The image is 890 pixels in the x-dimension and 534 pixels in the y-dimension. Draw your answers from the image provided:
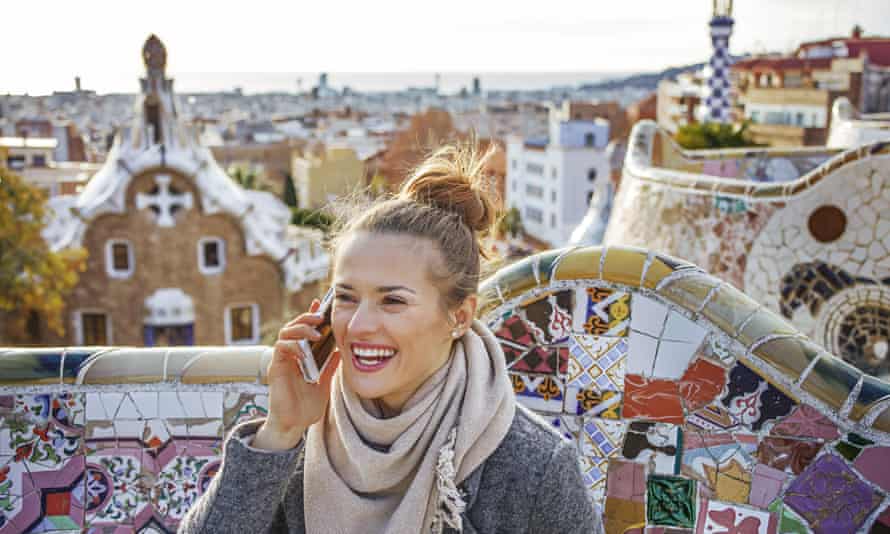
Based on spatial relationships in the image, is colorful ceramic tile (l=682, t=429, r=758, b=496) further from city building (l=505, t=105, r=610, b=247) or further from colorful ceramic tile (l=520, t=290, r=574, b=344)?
city building (l=505, t=105, r=610, b=247)

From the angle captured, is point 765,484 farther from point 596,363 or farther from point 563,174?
point 563,174

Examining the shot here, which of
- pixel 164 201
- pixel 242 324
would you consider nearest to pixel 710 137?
pixel 242 324

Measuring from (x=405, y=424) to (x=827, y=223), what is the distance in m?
4.03

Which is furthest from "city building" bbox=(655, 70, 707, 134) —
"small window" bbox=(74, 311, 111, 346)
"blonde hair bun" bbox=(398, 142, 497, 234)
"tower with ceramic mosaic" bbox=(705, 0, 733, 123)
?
"blonde hair bun" bbox=(398, 142, 497, 234)

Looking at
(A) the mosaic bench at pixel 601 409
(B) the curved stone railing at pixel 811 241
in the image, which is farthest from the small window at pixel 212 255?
(A) the mosaic bench at pixel 601 409

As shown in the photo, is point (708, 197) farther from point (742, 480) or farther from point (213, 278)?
point (213, 278)

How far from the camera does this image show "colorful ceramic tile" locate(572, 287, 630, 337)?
110 inches

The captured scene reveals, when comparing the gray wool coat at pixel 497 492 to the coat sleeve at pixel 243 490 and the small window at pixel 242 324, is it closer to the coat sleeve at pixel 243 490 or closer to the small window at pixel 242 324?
the coat sleeve at pixel 243 490

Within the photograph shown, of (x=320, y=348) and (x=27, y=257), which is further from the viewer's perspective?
(x=27, y=257)

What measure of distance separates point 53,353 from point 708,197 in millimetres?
4260

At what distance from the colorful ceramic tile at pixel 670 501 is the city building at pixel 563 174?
36855mm

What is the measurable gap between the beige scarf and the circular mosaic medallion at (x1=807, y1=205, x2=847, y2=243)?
379cm

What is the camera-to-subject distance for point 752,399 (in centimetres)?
262

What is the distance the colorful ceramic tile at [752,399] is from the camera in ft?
8.48
